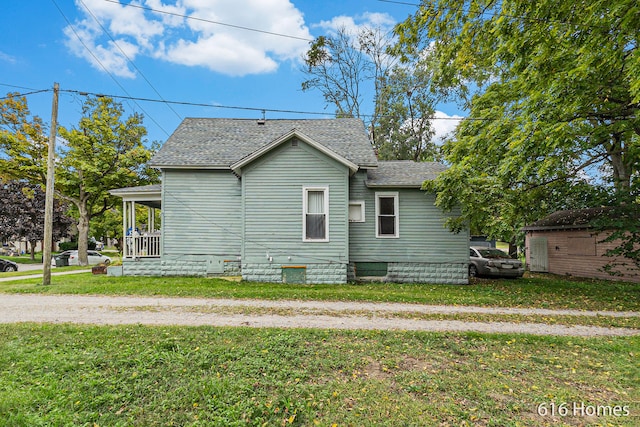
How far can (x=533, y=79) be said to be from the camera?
8000 mm

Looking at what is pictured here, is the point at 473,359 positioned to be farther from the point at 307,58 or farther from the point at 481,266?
the point at 307,58

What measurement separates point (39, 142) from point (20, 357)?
71.4ft

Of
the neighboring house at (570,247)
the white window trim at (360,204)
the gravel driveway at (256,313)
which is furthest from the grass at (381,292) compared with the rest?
the neighboring house at (570,247)

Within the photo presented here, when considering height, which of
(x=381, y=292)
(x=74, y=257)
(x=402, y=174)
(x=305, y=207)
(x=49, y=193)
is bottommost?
(x=381, y=292)

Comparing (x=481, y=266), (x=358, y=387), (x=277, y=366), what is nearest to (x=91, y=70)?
(x=277, y=366)

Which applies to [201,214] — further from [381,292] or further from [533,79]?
[533,79]

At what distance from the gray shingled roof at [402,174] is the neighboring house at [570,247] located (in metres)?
8.00

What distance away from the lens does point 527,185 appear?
1163cm

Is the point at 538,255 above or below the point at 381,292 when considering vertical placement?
above

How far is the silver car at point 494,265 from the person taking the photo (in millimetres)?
14898

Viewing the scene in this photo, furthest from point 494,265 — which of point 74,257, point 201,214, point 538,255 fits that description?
point 74,257

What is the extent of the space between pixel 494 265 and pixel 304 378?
13912 millimetres

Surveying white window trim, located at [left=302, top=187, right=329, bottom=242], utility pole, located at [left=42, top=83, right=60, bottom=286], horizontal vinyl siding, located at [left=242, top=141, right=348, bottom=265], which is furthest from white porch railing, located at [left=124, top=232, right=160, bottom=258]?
white window trim, located at [left=302, top=187, right=329, bottom=242]

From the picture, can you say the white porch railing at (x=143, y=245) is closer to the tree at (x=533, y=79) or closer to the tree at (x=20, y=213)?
the tree at (x=533, y=79)
